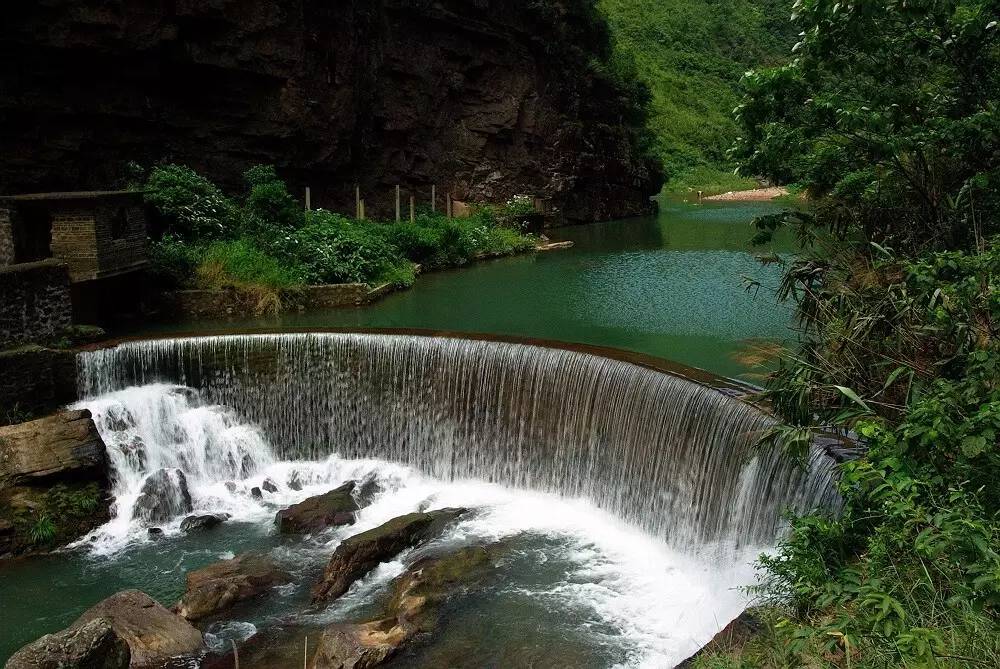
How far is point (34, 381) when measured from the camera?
10.7 metres

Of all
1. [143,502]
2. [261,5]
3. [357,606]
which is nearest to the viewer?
[357,606]

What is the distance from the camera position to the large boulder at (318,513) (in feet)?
31.0

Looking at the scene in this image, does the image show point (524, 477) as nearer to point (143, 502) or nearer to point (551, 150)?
point (143, 502)

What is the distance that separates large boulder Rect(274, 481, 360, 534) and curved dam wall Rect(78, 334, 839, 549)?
1.45m

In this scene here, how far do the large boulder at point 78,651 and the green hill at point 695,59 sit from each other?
4755 cm

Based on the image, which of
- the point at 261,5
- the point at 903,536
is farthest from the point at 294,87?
the point at 903,536

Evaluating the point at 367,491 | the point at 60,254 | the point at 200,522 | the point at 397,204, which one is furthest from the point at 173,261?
the point at 397,204

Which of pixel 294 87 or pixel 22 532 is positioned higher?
pixel 294 87

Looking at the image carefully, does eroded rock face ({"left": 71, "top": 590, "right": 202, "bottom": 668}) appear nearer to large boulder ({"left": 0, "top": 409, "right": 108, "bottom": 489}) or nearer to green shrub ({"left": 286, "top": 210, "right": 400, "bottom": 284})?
large boulder ({"left": 0, "top": 409, "right": 108, "bottom": 489})

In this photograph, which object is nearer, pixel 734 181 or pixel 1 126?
pixel 1 126

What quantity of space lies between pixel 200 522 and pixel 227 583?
Result: 199 cm

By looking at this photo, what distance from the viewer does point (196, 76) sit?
69.9 ft

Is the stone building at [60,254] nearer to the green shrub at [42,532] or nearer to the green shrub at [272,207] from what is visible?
the green shrub at [42,532]

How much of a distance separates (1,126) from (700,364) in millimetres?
16249
